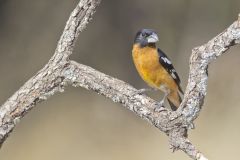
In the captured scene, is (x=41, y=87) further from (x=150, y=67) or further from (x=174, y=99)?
(x=174, y=99)

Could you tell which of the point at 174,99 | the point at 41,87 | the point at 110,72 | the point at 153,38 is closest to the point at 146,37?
the point at 153,38

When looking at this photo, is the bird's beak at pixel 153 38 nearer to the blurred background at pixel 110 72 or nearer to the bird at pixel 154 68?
the bird at pixel 154 68

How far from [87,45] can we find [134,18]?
60cm

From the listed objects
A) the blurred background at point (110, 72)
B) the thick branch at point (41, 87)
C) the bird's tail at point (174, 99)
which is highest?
the blurred background at point (110, 72)

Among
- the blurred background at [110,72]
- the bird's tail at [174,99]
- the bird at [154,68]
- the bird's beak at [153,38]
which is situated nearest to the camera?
the bird's beak at [153,38]

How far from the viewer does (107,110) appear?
745 centimetres

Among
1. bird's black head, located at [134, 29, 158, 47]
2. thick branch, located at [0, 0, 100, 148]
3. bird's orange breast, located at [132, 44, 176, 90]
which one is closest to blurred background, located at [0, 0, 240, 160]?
bird's orange breast, located at [132, 44, 176, 90]

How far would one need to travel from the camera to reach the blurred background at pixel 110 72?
696 cm

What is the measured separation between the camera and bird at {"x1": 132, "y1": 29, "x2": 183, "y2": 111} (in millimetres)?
3844

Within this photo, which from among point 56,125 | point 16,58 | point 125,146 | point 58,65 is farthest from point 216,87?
point 58,65

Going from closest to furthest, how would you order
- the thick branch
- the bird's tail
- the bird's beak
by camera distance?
1. the thick branch
2. the bird's beak
3. the bird's tail

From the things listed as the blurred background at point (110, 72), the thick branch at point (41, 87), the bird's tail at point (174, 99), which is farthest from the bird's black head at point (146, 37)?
the blurred background at point (110, 72)

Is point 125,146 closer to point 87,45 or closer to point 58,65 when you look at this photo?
point 87,45

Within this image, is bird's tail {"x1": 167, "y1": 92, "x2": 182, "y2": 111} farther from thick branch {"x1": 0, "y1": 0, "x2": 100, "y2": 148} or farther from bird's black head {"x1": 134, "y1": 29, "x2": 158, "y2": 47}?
thick branch {"x1": 0, "y1": 0, "x2": 100, "y2": 148}
